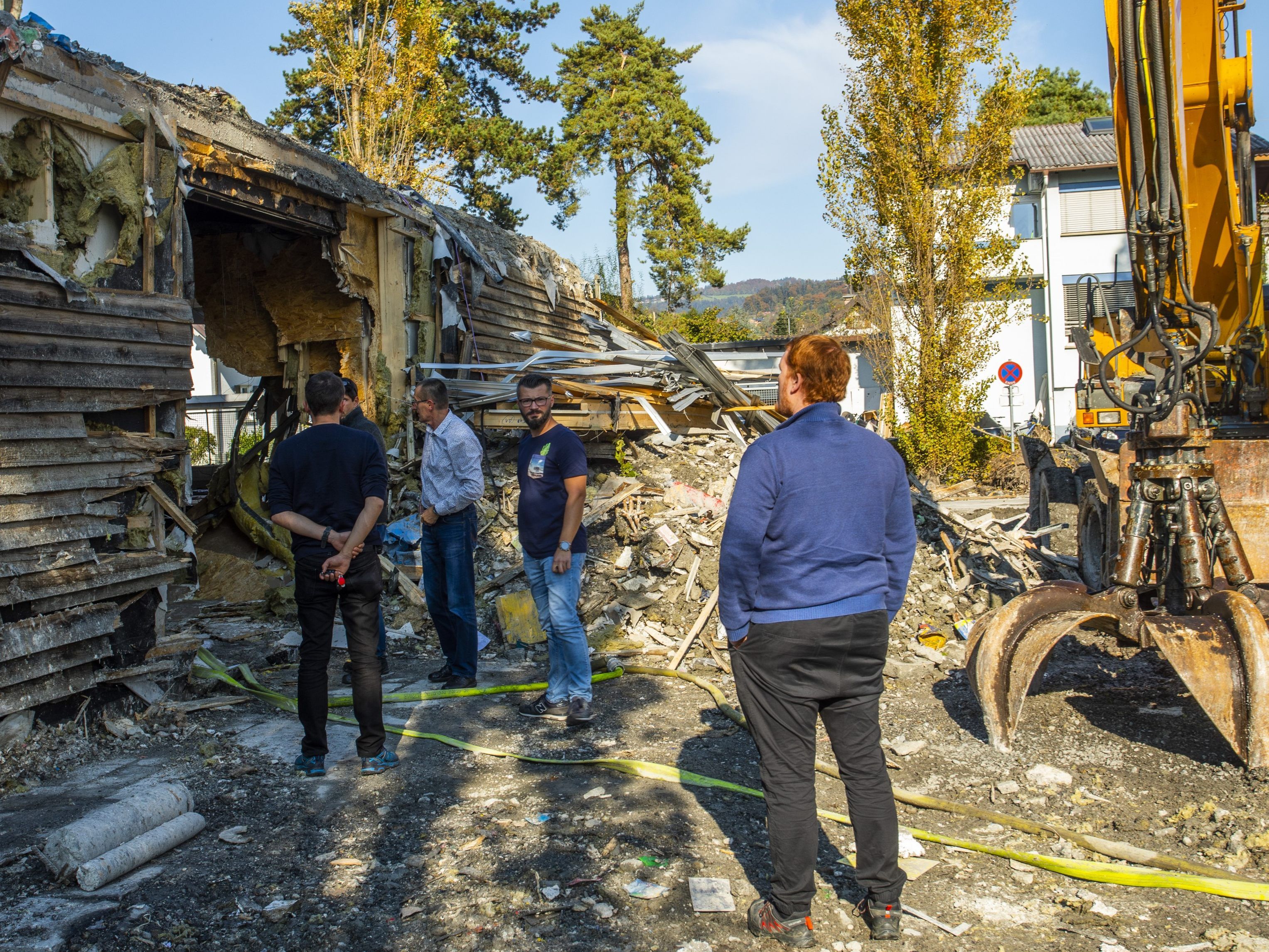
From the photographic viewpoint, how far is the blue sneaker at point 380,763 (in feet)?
14.1

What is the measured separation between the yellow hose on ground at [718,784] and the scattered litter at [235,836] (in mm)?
1229

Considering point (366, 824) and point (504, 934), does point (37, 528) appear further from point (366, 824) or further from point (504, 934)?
point (504, 934)

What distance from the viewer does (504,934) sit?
2930 mm

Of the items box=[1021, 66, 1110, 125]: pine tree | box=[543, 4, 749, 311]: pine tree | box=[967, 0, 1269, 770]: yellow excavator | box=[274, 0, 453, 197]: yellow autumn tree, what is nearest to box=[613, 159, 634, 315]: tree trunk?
box=[543, 4, 749, 311]: pine tree

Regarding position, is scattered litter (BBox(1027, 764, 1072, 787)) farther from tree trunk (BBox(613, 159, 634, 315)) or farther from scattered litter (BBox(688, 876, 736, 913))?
tree trunk (BBox(613, 159, 634, 315))

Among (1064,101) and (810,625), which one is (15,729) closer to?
(810,625)

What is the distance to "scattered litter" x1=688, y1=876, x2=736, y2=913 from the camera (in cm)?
309

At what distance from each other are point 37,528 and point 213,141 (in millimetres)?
3399

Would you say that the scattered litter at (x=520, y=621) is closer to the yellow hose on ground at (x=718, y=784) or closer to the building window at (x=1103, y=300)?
the yellow hose on ground at (x=718, y=784)

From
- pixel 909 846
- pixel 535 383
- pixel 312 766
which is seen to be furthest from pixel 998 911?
pixel 535 383

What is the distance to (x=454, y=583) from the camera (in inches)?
222

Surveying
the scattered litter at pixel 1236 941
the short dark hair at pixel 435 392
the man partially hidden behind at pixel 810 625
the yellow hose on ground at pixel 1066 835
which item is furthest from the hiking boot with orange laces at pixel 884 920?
the short dark hair at pixel 435 392

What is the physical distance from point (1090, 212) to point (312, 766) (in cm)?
2706

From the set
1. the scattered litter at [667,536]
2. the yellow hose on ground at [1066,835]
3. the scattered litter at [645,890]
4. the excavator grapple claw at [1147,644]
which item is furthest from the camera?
the scattered litter at [667,536]
